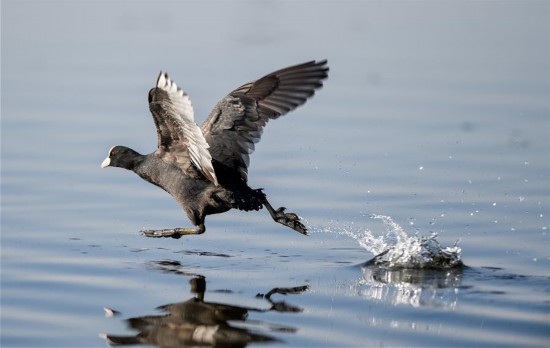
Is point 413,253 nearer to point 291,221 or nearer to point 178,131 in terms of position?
point 291,221

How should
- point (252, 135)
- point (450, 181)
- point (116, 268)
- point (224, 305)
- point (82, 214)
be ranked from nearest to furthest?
1. point (224, 305)
2. point (116, 268)
3. point (252, 135)
4. point (82, 214)
5. point (450, 181)

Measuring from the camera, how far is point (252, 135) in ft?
29.0

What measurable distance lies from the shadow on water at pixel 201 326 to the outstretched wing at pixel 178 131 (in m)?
1.12

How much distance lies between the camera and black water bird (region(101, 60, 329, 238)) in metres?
8.55

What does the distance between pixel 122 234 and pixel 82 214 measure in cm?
67

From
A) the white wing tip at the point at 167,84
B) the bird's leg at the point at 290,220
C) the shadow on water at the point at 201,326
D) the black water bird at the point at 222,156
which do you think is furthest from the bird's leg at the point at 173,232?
the white wing tip at the point at 167,84

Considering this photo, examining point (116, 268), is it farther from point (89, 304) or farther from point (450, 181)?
point (450, 181)

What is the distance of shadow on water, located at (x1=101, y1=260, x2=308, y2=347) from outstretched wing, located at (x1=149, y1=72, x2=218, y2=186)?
44.0 inches

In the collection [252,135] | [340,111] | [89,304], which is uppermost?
[340,111]

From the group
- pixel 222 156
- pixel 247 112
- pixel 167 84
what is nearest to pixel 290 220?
pixel 222 156

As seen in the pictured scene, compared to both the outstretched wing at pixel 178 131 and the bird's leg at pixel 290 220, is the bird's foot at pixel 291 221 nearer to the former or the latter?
the bird's leg at pixel 290 220

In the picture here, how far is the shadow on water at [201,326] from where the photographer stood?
21.9 feet

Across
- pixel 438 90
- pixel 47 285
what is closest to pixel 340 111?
pixel 438 90

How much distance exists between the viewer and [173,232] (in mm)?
8797
